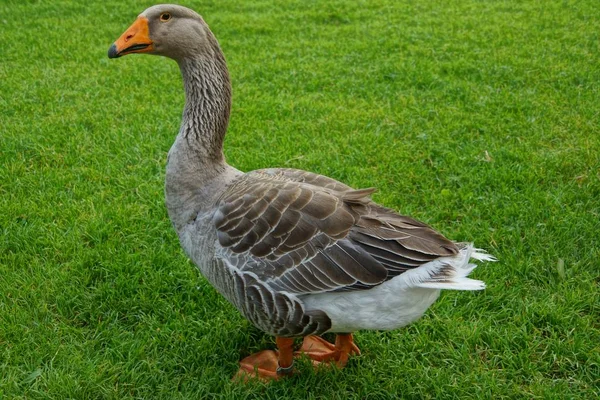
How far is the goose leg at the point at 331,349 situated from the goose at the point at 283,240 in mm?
21

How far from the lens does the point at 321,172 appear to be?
188 inches

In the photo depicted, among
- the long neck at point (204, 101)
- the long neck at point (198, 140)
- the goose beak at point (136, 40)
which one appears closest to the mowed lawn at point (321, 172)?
the long neck at point (198, 140)

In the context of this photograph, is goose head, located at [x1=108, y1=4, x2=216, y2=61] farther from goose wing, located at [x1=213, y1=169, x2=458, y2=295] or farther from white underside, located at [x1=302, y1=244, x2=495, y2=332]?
white underside, located at [x1=302, y1=244, x2=495, y2=332]

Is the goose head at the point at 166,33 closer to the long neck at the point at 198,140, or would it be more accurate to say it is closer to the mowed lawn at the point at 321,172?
the long neck at the point at 198,140

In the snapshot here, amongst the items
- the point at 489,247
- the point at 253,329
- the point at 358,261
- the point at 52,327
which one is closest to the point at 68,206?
the point at 52,327

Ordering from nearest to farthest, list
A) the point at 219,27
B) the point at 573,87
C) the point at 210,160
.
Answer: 1. the point at 210,160
2. the point at 573,87
3. the point at 219,27

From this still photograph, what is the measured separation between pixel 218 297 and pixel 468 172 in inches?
95.4

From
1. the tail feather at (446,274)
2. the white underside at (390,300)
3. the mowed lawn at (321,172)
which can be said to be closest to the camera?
the tail feather at (446,274)

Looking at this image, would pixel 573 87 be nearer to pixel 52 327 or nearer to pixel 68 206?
pixel 68 206

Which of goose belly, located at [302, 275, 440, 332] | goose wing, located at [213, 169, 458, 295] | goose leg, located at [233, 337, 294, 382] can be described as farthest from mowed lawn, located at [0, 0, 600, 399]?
goose wing, located at [213, 169, 458, 295]

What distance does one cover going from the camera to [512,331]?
3234mm

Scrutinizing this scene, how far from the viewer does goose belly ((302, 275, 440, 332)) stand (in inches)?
104

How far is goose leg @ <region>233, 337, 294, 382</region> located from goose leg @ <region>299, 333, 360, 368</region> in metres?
0.20

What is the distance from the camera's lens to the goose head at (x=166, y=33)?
9.69 feet
